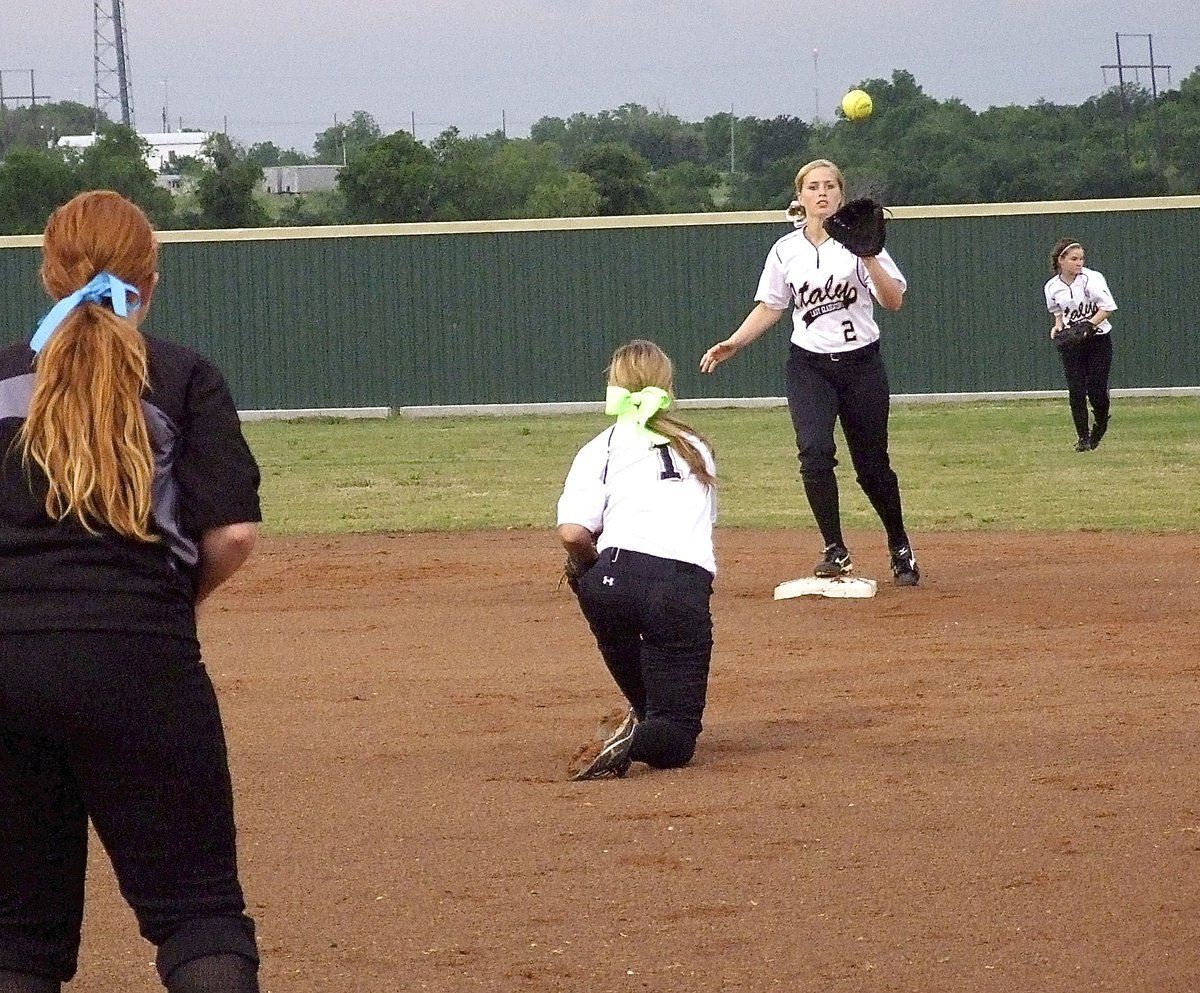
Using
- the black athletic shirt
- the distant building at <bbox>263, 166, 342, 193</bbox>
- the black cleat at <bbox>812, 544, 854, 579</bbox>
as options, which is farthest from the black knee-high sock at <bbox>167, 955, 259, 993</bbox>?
the distant building at <bbox>263, 166, 342, 193</bbox>

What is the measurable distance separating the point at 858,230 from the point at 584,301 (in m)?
16.2

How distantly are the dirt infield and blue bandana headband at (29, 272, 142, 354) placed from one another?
161 centimetres

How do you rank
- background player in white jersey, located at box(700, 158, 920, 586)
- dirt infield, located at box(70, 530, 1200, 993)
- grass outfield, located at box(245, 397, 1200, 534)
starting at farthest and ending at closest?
grass outfield, located at box(245, 397, 1200, 534) < background player in white jersey, located at box(700, 158, 920, 586) < dirt infield, located at box(70, 530, 1200, 993)

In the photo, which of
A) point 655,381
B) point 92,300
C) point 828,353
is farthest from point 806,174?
point 92,300

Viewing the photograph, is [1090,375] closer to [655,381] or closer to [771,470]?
[771,470]

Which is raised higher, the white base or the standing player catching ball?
the standing player catching ball

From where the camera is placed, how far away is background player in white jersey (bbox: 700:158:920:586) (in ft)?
30.0

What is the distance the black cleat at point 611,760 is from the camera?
5863 mm

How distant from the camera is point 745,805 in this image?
18.0 feet

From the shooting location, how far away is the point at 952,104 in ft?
146

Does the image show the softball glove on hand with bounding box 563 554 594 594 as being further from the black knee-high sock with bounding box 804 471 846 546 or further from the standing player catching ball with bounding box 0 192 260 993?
the black knee-high sock with bounding box 804 471 846 546

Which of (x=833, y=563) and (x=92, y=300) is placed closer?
(x=92, y=300)

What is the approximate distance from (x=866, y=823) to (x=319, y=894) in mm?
1540

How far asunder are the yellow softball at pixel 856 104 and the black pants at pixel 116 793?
51.7 ft
